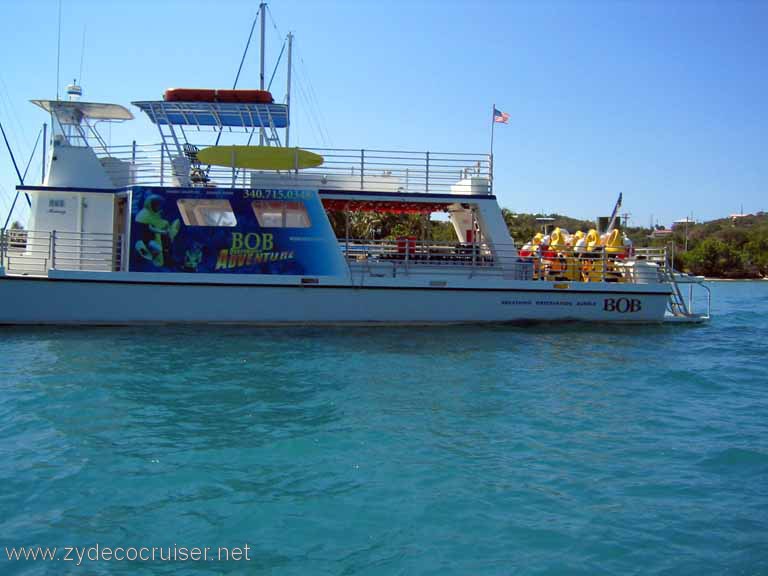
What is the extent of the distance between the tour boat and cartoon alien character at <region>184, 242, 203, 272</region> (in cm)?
2

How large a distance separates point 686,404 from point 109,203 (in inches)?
423

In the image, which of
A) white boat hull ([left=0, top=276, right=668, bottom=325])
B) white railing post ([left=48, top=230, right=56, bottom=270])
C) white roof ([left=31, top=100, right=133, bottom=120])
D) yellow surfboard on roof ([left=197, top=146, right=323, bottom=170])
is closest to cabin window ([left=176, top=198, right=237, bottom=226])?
yellow surfboard on roof ([left=197, top=146, right=323, bottom=170])

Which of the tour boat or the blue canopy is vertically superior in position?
the blue canopy

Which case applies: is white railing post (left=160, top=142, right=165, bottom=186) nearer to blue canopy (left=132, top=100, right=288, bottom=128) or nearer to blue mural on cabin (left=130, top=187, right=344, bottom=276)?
blue mural on cabin (left=130, top=187, right=344, bottom=276)

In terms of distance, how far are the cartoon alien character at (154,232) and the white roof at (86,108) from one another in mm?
2240

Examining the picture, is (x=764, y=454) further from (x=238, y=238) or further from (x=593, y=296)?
(x=238, y=238)

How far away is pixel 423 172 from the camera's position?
13641 millimetres

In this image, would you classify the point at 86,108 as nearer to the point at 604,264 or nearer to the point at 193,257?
the point at 193,257

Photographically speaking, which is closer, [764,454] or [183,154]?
[764,454]

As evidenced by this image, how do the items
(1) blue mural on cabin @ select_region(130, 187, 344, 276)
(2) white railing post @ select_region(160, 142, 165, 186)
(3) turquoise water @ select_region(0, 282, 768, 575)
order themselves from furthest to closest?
(2) white railing post @ select_region(160, 142, 165, 186) → (1) blue mural on cabin @ select_region(130, 187, 344, 276) → (3) turquoise water @ select_region(0, 282, 768, 575)

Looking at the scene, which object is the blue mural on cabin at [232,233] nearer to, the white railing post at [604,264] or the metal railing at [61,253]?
the metal railing at [61,253]

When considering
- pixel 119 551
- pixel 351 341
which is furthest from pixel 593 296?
pixel 119 551

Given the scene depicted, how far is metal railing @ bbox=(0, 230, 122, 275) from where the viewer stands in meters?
12.2

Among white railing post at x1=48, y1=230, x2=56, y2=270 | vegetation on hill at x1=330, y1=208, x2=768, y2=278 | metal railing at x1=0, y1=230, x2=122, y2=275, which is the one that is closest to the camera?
white railing post at x1=48, y1=230, x2=56, y2=270
